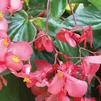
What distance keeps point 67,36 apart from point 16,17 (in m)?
0.22

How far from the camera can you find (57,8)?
2.69ft

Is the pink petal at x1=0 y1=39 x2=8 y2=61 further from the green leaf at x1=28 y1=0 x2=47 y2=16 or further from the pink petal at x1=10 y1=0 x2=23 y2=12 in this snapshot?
the green leaf at x1=28 y1=0 x2=47 y2=16

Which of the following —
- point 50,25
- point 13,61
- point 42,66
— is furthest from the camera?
point 50,25

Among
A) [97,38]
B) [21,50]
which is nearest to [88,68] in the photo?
[21,50]

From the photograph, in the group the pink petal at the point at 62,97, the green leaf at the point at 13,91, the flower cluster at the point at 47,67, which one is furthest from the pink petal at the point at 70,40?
the green leaf at the point at 13,91

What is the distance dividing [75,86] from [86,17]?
1.10ft

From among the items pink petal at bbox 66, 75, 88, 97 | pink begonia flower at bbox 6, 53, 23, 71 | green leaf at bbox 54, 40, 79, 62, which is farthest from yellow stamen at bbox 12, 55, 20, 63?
green leaf at bbox 54, 40, 79, 62

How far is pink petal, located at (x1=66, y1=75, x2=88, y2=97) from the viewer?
26.7 inches

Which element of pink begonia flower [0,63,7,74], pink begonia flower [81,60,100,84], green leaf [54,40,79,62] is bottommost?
green leaf [54,40,79,62]

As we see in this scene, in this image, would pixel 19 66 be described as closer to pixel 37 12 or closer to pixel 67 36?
pixel 67 36

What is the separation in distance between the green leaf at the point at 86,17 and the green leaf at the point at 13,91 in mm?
202

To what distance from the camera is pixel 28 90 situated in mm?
898

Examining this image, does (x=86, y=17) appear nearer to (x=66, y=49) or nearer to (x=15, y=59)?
(x=66, y=49)

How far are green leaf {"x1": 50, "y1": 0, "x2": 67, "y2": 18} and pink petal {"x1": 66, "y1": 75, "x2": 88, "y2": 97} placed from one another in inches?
7.4
